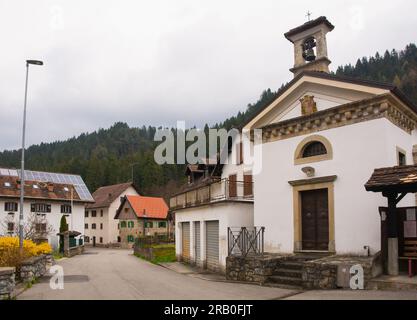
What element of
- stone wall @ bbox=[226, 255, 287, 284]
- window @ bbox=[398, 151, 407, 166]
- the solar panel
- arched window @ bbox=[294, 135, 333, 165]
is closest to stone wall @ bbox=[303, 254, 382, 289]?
stone wall @ bbox=[226, 255, 287, 284]

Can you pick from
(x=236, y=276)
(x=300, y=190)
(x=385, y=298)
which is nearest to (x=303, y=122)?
(x=300, y=190)

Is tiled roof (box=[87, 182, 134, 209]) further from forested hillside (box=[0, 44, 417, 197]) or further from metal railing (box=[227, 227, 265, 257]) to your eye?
metal railing (box=[227, 227, 265, 257])

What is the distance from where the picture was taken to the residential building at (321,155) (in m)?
14.5

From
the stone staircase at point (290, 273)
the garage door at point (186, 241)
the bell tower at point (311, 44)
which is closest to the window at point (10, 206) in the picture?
the garage door at point (186, 241)

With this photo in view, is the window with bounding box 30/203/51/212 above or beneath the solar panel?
beneath

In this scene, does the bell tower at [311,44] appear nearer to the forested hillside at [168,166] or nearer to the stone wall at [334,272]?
the stone wall at [334,272]

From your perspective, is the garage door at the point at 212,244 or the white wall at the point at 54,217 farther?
the white wall at the point at 54,217

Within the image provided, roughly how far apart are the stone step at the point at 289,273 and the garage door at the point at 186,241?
1059 cm

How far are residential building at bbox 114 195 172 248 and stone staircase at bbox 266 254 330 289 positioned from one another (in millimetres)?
43321

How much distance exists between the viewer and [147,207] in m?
62.2

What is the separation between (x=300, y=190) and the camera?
16609mm

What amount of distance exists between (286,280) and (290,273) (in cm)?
40

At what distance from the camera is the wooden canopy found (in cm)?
1177

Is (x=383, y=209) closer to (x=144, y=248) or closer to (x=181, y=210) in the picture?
(x=181, y=210)
